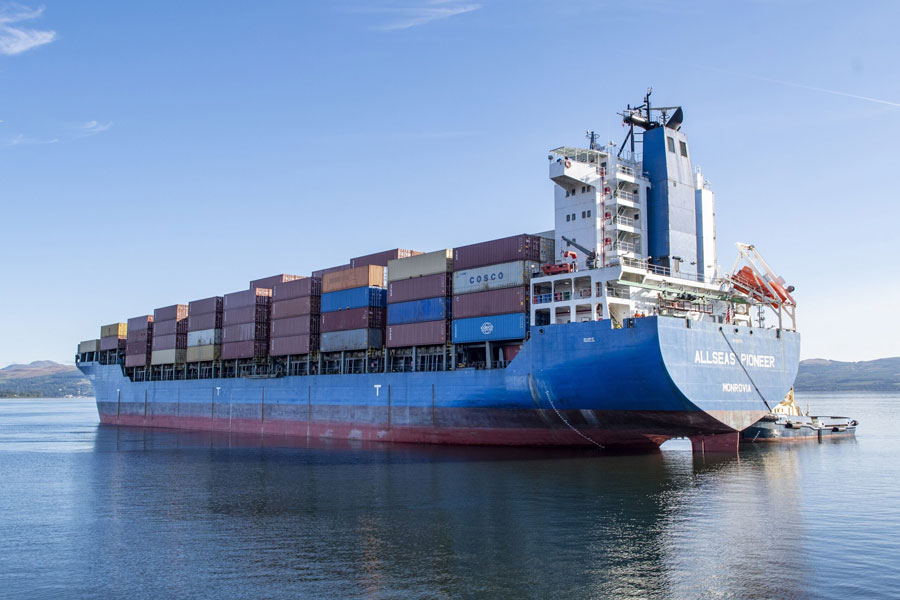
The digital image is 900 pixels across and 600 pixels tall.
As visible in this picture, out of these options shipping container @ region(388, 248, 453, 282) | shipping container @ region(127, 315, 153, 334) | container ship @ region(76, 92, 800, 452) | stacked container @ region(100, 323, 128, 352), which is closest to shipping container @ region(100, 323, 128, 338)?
stacked container @ region(100, 323, 128, 352)

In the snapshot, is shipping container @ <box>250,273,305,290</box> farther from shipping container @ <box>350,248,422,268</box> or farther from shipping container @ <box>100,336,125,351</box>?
shipping container @ <box>100,336,125,351</box>

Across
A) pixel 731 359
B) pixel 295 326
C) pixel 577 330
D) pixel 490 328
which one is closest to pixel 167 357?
pixel 295 326

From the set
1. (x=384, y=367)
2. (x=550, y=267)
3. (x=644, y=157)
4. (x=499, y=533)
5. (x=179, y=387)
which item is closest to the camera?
(x=499, y=533)

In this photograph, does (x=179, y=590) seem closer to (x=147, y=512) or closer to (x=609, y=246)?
(x=147, y=512)

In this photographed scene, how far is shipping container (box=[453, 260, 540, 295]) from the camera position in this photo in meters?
37.8

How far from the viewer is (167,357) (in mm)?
67500

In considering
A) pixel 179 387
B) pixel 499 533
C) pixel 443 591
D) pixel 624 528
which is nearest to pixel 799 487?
pixel 624 528

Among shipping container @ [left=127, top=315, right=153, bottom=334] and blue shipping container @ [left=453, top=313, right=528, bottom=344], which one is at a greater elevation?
shipping container @ [left=127, top=315, right=153, bottom=334]

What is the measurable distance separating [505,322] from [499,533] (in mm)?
19800

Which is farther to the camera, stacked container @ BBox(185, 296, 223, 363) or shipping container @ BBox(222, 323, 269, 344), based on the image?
stacked container @ BBox(185, 296, 223, 363)

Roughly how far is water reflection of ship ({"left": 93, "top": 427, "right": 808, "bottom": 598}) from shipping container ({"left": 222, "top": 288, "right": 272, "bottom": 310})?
22.8m

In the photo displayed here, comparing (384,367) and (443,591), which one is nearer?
(443,591)

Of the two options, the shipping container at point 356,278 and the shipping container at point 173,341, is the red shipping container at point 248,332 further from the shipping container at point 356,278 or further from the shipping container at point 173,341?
the shipping container at point 173,341

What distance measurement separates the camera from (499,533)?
18859 millimetres
